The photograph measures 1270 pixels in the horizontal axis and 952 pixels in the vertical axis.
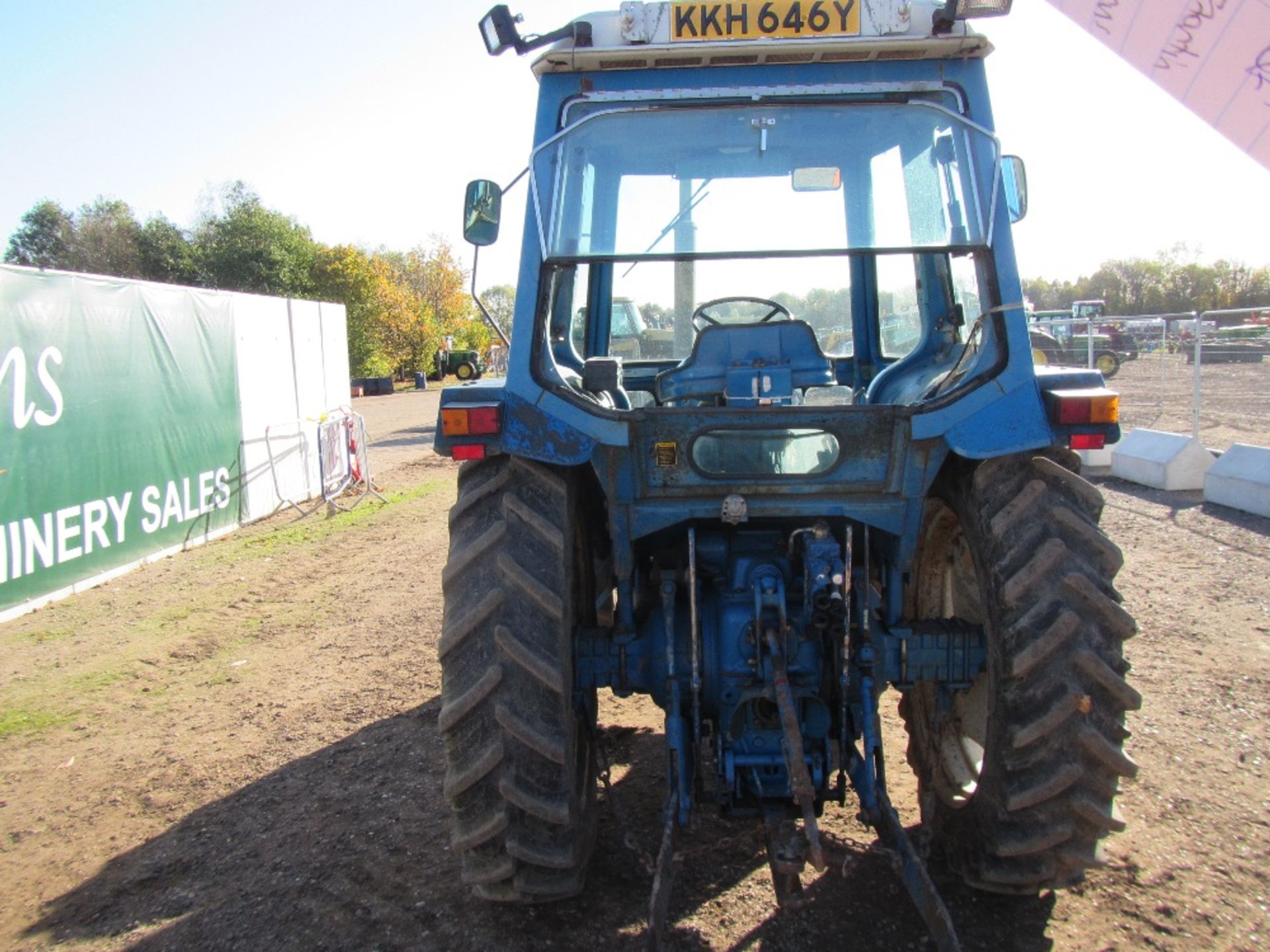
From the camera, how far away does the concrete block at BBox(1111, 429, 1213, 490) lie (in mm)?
10281

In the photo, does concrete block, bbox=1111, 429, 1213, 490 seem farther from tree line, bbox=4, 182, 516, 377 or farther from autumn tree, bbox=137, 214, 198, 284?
autumn tree, bbox=137, 214, 198, 284

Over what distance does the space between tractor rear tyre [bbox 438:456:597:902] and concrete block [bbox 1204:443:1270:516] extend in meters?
8.51

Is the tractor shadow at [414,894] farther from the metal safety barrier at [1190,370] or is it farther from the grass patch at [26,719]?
the metal safety barrier at [1190,370]

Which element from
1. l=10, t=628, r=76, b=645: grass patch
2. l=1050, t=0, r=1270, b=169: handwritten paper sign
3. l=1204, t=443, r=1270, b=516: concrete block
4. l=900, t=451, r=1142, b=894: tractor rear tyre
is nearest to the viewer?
l=900, t=451, r=1142, b=894: tractor rear tyre

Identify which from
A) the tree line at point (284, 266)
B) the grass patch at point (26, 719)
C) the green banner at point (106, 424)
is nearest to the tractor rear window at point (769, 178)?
the grass patch at point (26, 719)

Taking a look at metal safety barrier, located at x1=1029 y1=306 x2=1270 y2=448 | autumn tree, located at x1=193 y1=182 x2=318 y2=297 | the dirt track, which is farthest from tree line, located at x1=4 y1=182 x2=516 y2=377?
the dirt track

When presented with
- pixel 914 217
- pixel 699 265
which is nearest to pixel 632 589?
pixel 699 265

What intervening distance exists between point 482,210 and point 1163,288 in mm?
64580

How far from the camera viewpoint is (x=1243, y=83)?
9.45 ft

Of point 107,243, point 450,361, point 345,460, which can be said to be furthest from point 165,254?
point 345,460

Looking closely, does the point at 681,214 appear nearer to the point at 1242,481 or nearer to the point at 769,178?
the point at 769,178

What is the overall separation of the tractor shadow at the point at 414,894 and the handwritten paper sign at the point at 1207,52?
2.52 metres

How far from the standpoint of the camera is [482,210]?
3.31m

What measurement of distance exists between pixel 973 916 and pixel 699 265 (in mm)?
2529
